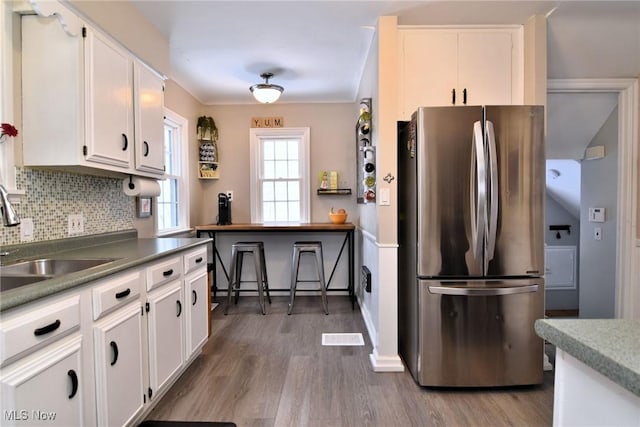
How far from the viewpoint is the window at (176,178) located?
3.49 meters

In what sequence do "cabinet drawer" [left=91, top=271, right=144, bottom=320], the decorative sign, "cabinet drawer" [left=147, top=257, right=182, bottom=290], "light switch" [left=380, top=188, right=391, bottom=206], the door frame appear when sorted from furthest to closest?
the decorative sign → the door frame → "light switch" [left=380, top=188, right=391, bottom=206] → "cabinet drawer" [left=147, top=257, right=182, bottom=290] → "cabinet drawer" [left=91, top=271, right=144, bottom=320]

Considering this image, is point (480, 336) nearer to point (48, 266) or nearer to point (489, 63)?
point (489, 63)

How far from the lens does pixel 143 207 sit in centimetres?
268

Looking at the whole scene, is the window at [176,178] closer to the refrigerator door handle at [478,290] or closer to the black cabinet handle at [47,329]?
the black cabinet handle at [47,329]

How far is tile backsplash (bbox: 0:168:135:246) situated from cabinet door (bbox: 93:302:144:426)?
27.2 inches

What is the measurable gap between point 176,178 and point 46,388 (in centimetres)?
278

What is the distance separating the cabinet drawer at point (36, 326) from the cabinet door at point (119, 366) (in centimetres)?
17

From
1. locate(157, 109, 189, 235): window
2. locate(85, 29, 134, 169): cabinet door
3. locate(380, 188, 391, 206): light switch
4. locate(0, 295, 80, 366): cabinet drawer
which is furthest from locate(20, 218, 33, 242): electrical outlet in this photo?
locate(380, 188, 391, 206): light switch

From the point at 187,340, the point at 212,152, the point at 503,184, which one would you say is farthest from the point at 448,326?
the point at 212,152

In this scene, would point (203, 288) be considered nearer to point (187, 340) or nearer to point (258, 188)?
point (187, 340)

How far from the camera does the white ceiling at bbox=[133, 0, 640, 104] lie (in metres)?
2.12

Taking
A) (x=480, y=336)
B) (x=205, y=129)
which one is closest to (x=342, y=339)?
(x=480, y=336)

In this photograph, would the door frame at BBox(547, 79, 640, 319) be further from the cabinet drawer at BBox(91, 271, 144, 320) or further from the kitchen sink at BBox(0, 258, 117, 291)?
the kitchen sink at BBox(0, 258, 117, 291)

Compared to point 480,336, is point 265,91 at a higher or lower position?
higher
